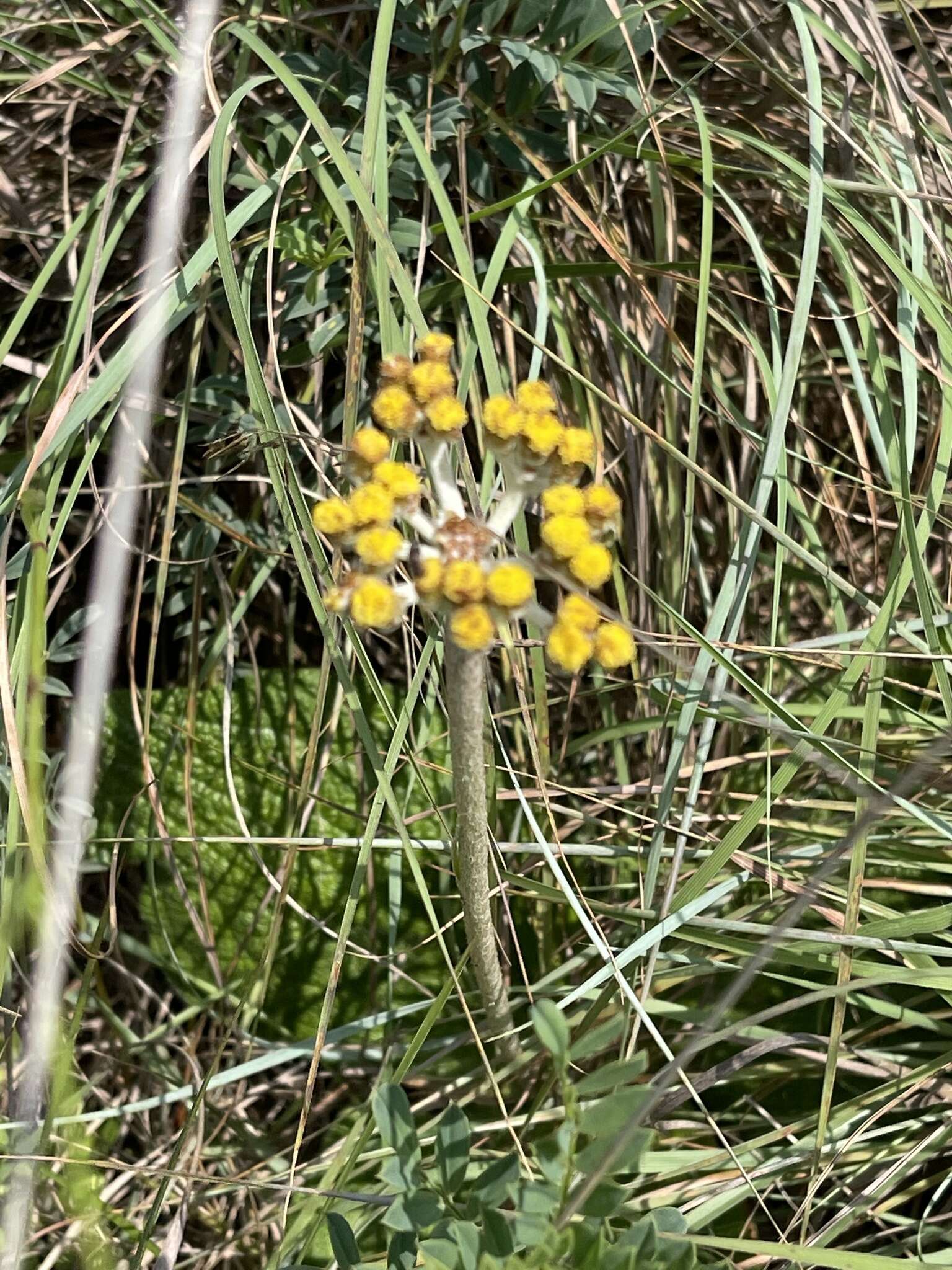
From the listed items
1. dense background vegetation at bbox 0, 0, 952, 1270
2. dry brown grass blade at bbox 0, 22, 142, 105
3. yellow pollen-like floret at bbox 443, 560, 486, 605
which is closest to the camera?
yellow pollen-like floret at bbox 443, 560, 486, 605

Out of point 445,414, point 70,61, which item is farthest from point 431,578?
point 70,61

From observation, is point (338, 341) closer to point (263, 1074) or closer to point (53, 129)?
point (53, 129)

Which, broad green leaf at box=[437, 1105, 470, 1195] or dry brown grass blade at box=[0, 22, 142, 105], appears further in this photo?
dry brown grass blade at box=[0, 22, 142, 105]

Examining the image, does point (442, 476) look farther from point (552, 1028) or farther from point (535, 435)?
point (552, 1028)

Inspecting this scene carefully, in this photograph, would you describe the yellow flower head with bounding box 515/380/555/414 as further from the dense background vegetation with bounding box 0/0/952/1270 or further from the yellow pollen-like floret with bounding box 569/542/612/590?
the dense background vegetation with bounding box 0/0/952/1270

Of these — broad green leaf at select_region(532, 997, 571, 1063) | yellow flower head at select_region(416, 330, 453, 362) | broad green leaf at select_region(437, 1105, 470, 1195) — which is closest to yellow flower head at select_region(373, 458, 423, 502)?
yellow flower head at select_region(416, 330, 453, 362)

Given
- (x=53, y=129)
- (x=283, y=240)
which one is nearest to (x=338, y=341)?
(x=283, y=240)
